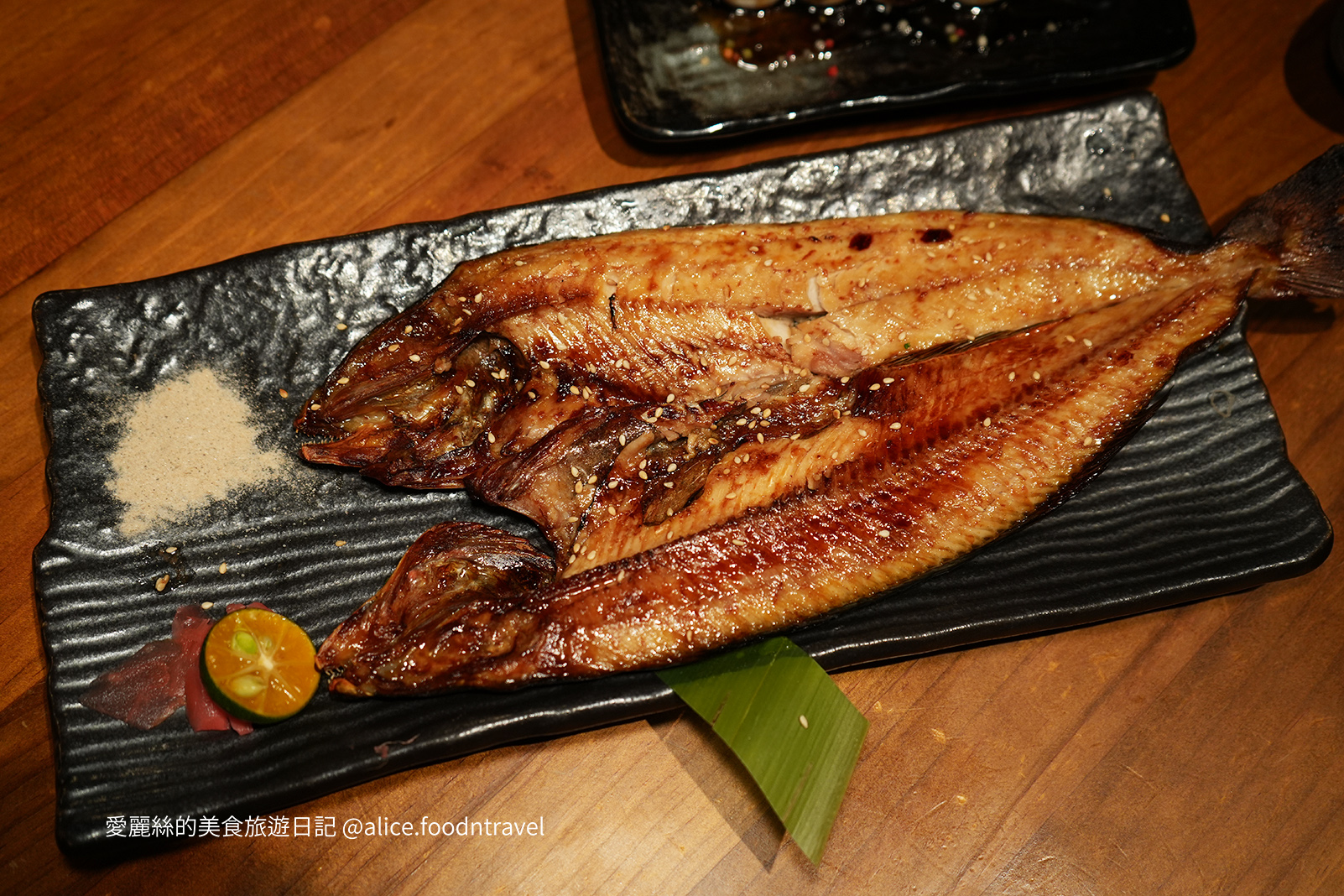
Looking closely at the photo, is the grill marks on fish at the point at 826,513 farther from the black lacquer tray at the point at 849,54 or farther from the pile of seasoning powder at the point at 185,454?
the black lacquer tray at the point at 849,54

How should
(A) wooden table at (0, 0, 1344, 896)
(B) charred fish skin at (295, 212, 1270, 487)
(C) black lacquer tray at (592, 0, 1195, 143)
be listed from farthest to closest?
(C) black lacquer tray at (592, 0, 1195, 143) < (B) charred fish skin at (295, 212, 1270, 487) < (A) wooden table at (0, 0, 1344, 896)

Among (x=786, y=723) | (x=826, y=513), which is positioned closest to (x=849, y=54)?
(x=826, y=513)

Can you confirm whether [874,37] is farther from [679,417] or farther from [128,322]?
[128,322]

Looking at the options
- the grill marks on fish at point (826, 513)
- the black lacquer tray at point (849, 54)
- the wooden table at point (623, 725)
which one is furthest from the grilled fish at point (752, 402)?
the black lacquer tray at point (849, 54)

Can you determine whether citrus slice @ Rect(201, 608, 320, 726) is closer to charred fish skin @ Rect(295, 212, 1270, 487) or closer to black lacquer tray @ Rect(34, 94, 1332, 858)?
black lacquer tray @ Rect(34, 94, 1332, 858)

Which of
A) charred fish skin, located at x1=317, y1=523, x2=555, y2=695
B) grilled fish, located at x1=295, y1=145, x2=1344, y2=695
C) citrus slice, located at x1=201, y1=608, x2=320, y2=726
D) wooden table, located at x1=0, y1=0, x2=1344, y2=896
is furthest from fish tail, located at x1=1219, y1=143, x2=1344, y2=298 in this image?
citrus slice, located at x1=201, y1=608, x2=320, y2=726

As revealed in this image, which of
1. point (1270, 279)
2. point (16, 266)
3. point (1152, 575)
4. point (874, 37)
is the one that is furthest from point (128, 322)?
point (1270, 279)
